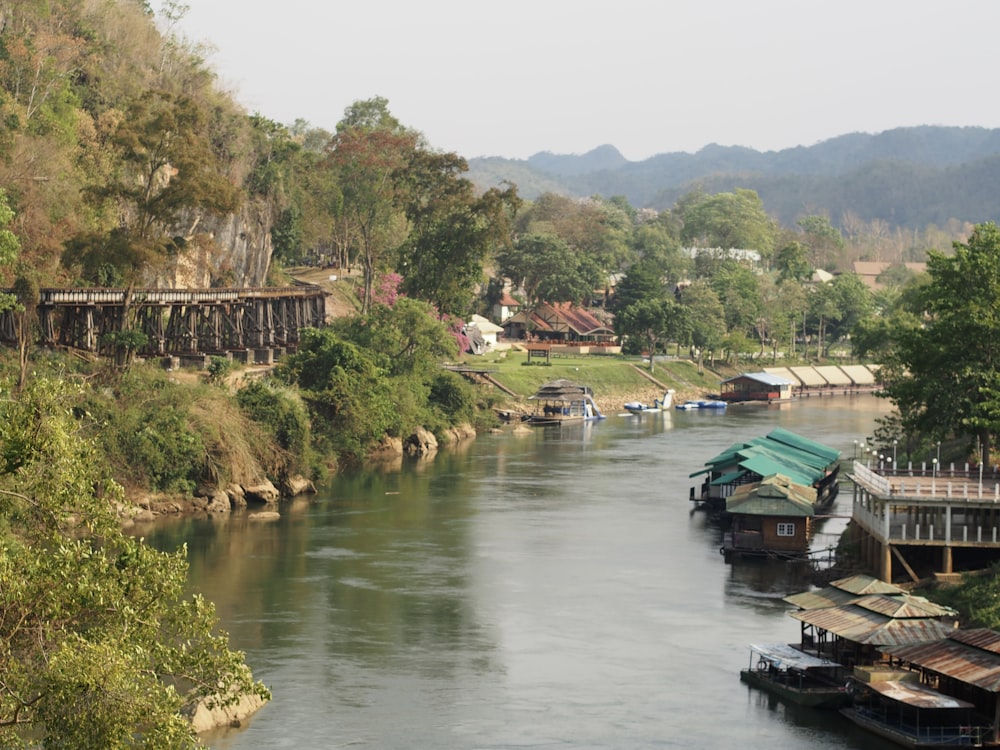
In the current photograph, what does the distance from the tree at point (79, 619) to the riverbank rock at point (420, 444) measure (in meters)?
54.9

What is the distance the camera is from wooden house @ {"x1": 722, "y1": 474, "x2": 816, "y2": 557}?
2063 inches

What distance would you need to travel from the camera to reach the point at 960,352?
4816 cm

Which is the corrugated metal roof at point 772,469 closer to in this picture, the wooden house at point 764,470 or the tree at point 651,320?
the wooden house at point 764,470

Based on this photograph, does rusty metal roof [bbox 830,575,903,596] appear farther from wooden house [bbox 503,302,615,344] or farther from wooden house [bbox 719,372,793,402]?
wooden house [bbox 503,302,615,344]

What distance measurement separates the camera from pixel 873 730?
3338cm

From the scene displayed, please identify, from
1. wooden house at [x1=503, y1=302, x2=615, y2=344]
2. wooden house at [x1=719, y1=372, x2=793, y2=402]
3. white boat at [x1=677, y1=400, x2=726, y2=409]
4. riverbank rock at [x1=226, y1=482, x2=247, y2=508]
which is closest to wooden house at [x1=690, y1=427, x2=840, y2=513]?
riverbank rock at [x1=226, y1=482, x2=247, y2=508]

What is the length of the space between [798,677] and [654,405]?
7463 centimetres

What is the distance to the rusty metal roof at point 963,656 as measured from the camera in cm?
3188

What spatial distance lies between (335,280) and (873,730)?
3394 inches

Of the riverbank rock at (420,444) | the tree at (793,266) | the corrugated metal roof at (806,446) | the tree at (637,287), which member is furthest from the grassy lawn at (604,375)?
the tree at (793,266)

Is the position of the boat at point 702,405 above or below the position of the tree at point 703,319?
below

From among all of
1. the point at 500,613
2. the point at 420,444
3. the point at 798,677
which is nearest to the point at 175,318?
the point at 420,444

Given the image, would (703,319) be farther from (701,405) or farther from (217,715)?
(217,715)

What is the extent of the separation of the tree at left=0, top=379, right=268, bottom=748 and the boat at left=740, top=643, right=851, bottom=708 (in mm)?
16380
